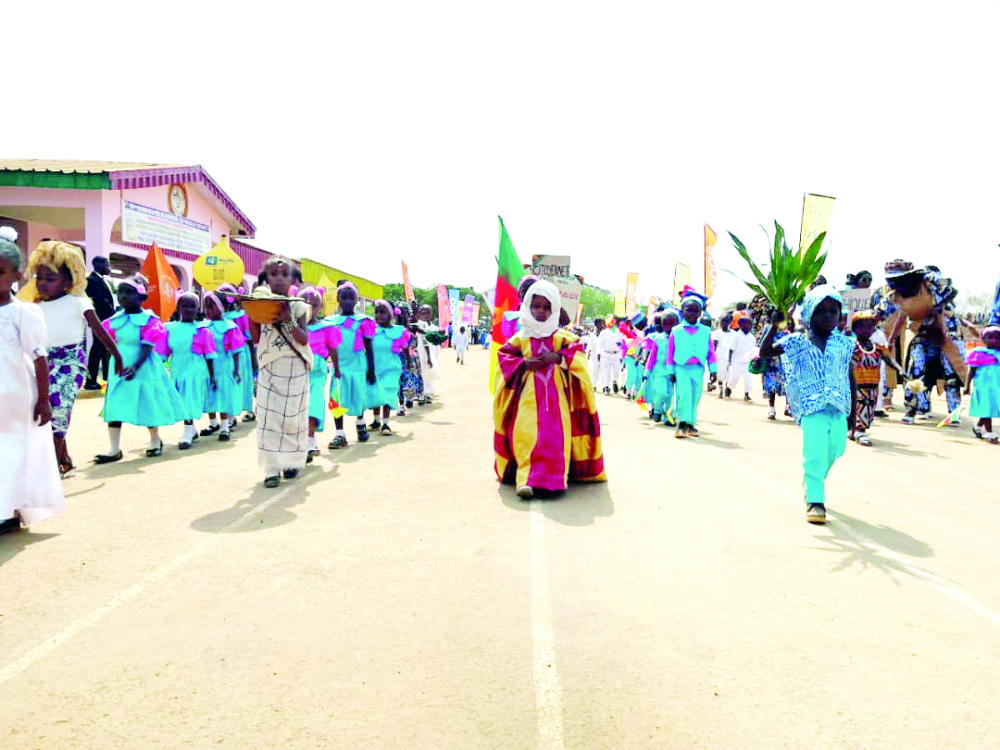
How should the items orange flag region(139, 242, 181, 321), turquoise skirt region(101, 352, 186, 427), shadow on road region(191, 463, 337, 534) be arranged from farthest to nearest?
1. orange flag region(139, 242, 181, 321)
2. turquoise skirt region(101, 352, 186, 427)
3. shadow on road region(191, 463, 337, 534)

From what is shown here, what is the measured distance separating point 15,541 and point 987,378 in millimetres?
12561

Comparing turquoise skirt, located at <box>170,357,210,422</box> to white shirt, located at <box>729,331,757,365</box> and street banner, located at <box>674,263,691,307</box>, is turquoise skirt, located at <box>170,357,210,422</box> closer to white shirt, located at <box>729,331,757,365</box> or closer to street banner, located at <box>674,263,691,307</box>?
white shirt, located at <box>729,331,757,365</box>

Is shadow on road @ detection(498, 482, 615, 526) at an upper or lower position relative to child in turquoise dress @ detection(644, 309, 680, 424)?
lower

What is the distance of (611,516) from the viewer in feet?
19.9

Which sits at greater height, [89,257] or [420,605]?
[89,257]

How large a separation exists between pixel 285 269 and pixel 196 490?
231 centimetres

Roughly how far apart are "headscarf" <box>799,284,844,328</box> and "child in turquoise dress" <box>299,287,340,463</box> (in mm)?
5461

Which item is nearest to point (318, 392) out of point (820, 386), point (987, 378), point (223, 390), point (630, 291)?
point (223, 390)

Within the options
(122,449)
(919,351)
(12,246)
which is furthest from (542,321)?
(919,351)

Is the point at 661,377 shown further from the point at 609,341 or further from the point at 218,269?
the point at 609,341

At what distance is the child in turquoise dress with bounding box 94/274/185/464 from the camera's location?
825cm

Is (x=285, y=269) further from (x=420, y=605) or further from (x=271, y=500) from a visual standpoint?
(x=420, y=605)

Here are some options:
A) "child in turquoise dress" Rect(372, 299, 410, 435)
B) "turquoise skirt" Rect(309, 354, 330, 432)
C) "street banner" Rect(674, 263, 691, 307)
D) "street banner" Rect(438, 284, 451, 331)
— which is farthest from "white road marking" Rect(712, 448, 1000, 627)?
"street banner" Rect(674, 263, 691, 307)

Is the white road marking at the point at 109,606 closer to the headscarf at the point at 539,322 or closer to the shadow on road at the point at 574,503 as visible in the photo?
the shadow on road at the point at 574,503
